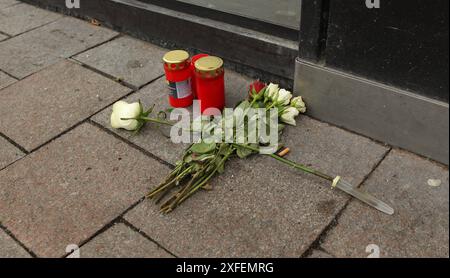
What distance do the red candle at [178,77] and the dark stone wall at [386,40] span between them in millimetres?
798

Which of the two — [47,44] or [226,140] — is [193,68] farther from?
[47,44]

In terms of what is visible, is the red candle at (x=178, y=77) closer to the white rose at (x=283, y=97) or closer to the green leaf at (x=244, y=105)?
the green leaf at (x=244, y=105)

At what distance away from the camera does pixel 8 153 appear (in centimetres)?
299

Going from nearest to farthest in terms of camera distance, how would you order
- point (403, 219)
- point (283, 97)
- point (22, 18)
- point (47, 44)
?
point (403, 219)
point (283, 97)
point (47, 44)
point (22, 18)

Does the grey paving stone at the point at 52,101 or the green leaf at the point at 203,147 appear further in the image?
the grey paving stone at the point at 52,101

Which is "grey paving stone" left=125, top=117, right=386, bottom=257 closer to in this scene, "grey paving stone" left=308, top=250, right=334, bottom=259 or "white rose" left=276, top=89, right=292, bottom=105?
"grey paving stone" left=308, top=250, right=334, bottom=259

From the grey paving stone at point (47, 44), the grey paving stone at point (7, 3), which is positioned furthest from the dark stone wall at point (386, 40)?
the grey paving stone at point (7, 3)

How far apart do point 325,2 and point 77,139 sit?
1841mm

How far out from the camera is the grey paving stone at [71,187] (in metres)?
2.44

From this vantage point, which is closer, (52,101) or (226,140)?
(226,140)

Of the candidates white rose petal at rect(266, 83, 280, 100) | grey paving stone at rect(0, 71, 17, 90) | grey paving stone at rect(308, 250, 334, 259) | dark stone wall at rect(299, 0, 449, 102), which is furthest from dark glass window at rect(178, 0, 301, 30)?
grey paving stone at rect(0, 71, 17, 90)

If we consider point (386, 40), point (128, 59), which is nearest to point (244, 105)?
point (386, 40)

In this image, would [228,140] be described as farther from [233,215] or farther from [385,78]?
[385,78]

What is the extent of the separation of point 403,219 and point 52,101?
2617mm
